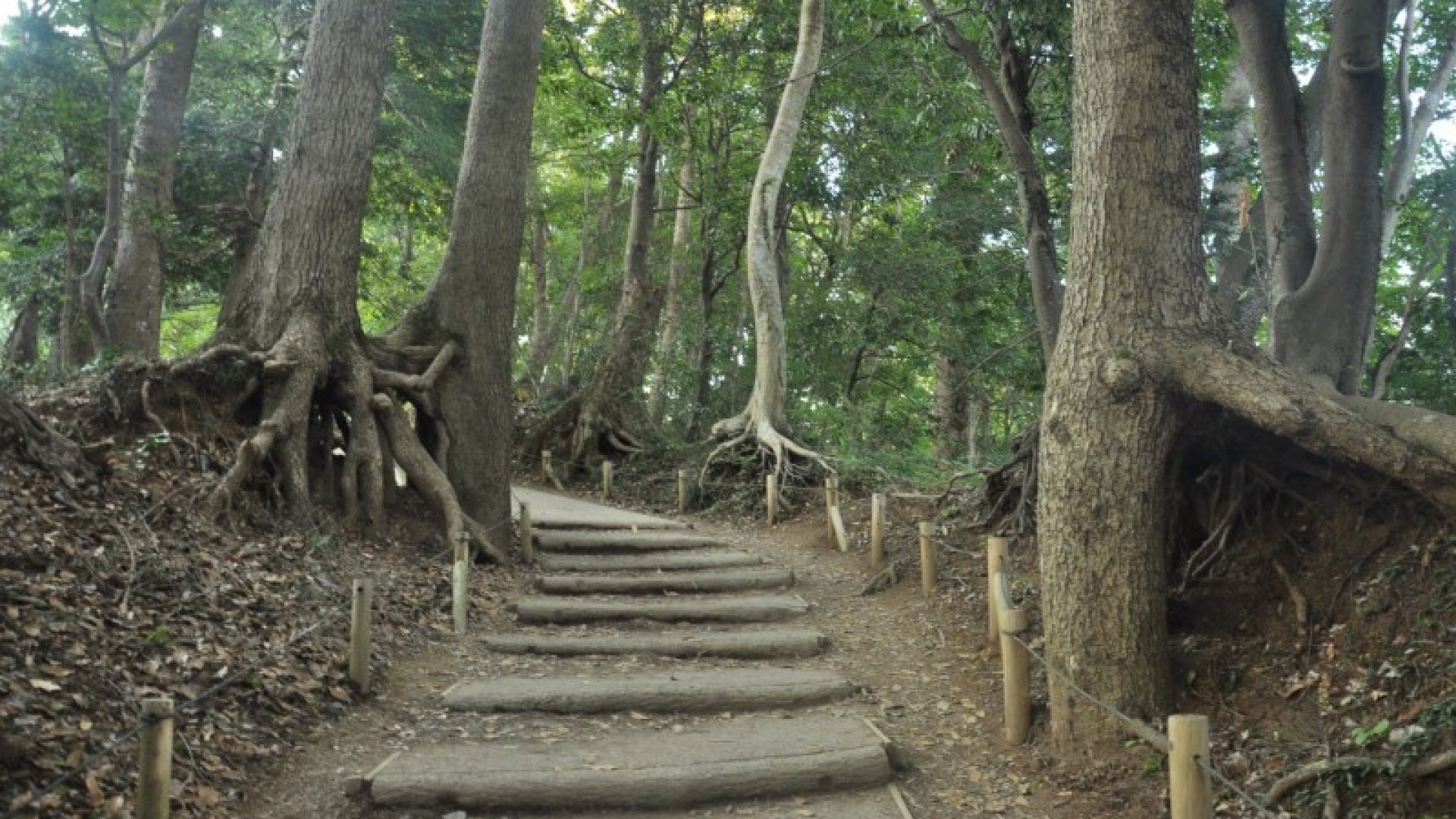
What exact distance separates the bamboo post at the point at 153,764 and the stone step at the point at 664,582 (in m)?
5.62

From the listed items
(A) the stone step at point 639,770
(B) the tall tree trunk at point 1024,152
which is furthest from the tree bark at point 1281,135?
(A) the stone step at point 639,770

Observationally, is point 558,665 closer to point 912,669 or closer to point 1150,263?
point 912,669

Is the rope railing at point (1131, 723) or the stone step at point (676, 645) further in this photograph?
the stone step at point (676, 645)

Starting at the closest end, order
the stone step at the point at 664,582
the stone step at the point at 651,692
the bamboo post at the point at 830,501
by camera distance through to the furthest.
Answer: the stone step at the point at 651,692 → the stone step at the point at 664,582 → the bamboo post at the point at 830,501

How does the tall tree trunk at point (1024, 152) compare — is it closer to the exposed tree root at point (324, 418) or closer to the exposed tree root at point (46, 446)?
the exposed tree root at point (324, 418)

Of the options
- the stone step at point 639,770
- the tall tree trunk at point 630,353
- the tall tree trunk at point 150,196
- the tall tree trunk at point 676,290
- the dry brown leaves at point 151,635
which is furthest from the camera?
the tall tree trunk at point 676,290

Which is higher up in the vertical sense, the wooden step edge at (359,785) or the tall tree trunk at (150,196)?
the tall tree trunk at (150,196)

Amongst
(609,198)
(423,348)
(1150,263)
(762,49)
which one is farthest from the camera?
(609,198)

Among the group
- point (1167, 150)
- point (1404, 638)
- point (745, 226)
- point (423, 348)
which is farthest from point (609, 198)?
point (1404, 638)

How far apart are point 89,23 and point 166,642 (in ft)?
21.3

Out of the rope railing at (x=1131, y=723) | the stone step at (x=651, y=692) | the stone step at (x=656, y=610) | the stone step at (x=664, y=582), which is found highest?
the rope railing at (x=1131, y=723)

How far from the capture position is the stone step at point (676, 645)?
300 inches

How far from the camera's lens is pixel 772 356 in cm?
1400

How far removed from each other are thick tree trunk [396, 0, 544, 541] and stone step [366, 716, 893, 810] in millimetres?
4679
